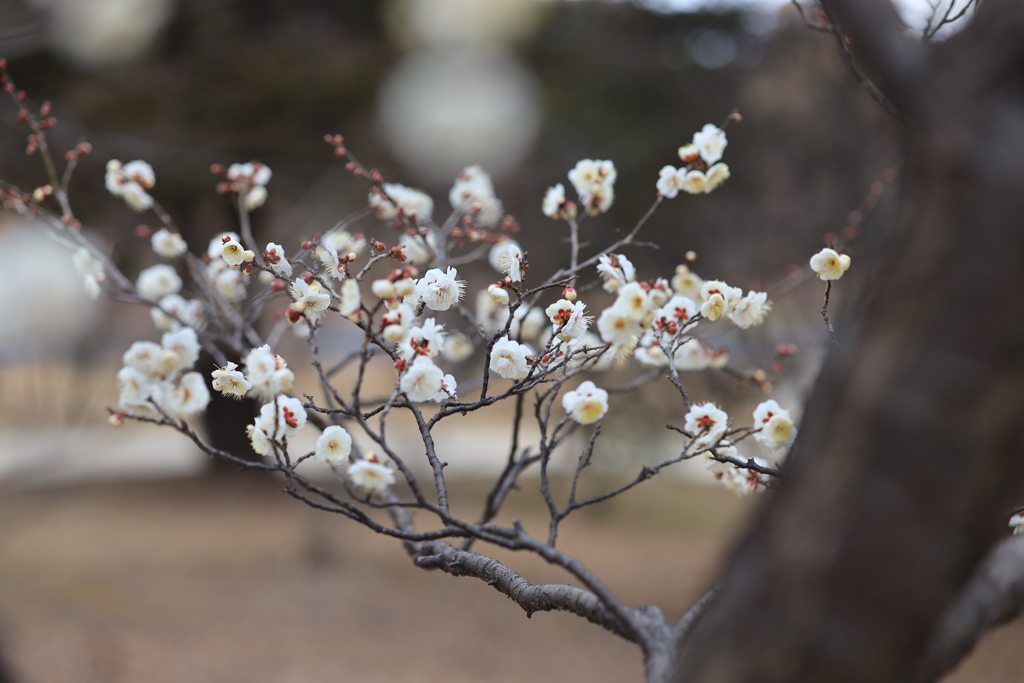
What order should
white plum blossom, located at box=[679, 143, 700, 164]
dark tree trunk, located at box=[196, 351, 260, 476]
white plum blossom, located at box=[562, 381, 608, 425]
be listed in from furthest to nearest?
1. dark tree trunk, located at box=[196, 351, 260, 476]
2. white plum blossom, located at box=[679, 143, 700, 164]
3. white plum blossom, located at box=[562, 381, 608, 425]

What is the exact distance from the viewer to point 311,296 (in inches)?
51.0

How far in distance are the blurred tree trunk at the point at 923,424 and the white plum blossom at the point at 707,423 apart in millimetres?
633

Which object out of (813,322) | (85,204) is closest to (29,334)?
(85,204)

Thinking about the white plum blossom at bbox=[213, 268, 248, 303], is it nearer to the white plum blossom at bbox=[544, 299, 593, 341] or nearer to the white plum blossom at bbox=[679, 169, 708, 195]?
the white plum blossom at bbox=[544, 299, 593, 341]

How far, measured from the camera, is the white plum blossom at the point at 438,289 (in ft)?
4.43

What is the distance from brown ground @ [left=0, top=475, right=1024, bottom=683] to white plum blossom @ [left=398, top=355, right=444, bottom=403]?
397 centimetres

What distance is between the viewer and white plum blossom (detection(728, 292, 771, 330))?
1562mm

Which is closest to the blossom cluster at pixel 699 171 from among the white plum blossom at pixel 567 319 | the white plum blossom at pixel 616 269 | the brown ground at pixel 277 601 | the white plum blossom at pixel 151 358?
the white plum blossom at pixel 616 269

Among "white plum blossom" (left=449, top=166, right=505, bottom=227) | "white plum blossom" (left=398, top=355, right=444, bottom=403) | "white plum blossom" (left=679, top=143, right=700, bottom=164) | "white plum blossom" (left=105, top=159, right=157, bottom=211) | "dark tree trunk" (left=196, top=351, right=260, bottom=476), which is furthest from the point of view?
"dark tree trunk" (left=196, top=351, right=260, bottom=476)

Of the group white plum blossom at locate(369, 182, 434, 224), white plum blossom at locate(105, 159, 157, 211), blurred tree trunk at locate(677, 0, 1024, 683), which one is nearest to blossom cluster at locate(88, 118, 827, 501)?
white plum blossom at locate(369, 182, 434, 224)

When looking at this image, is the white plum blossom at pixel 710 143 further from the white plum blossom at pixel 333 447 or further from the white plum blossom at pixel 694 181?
the white plum blossom at pixel 333 447

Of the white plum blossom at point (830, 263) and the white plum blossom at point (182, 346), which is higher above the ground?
the white plum blossom at point (830, 263)

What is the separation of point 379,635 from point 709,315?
5159mm

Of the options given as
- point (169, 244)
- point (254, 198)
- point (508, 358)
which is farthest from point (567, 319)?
point (169, 244)
